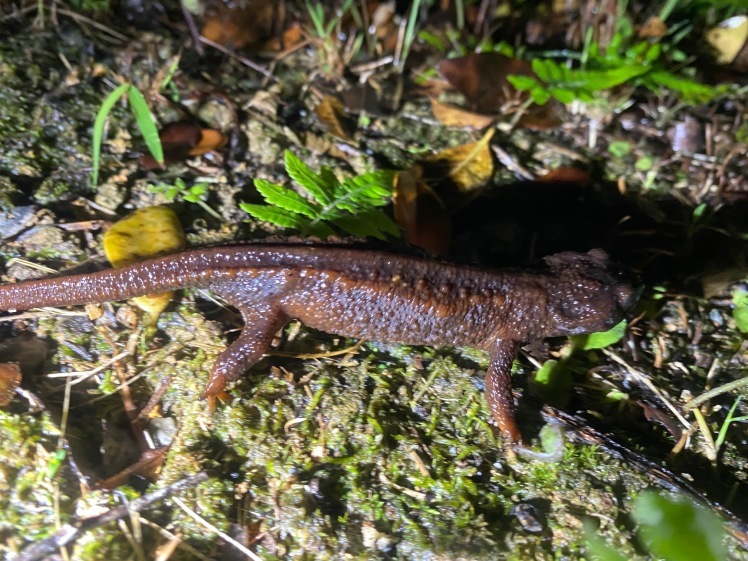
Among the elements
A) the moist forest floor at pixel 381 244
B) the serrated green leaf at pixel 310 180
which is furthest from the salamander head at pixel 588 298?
the serrated green leaf at pixel 310 180

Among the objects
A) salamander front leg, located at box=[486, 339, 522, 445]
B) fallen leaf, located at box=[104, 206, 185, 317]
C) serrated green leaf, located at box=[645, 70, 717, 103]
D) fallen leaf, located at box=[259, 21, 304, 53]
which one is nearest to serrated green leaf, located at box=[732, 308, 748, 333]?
salamander front leg, located at box=[486, 339, 522, 445]

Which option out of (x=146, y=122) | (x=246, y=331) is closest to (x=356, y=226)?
(x=246, y=331)

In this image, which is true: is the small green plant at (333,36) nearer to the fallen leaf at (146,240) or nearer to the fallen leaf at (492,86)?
the fallen leaf at (492,86)

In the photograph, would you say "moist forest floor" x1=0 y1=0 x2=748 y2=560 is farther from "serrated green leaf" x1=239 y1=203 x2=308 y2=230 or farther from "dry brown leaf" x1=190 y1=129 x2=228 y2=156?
"serrated green leaf" x1=239 y1=203 x2=308 y2=230

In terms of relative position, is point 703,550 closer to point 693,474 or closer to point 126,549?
point 693,474

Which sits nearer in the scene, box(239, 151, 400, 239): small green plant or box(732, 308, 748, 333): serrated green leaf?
box(239, 151, 400, 239): small green plant
